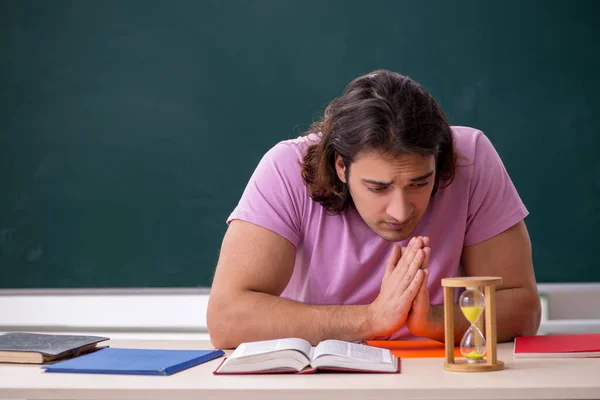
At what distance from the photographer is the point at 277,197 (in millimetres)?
2002

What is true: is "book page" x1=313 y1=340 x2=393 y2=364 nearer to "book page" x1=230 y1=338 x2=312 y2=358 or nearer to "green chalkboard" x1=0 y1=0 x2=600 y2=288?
"book page" x1=230 y1=338 x2=312 y2=358

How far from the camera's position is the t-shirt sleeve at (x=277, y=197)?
77.4 inches

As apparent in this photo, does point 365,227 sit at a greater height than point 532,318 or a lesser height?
greater

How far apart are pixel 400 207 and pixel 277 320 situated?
0.38 m

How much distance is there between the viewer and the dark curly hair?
183 centimetres

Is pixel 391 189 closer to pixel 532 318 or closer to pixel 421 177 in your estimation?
pixel 421 177

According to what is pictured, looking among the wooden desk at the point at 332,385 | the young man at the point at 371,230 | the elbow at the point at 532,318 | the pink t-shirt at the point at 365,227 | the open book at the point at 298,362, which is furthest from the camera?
the pink t-shirt at the point at 365,227

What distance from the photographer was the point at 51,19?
10.9 feet

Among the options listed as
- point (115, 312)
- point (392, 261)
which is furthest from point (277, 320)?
point (115, 312)

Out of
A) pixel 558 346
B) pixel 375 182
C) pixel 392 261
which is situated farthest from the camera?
pixel 375 182

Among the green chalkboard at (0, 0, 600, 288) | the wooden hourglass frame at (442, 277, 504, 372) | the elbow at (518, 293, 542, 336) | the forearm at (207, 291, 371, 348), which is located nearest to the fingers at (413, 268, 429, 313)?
the forearm at (207, 291, 371, 348)

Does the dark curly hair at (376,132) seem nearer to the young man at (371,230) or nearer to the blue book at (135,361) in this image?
the young man at (371,230)

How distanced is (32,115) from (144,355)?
2.03 metres

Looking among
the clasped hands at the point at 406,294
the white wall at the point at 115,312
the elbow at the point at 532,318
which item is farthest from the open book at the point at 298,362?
the white wall at the point at 115,312
